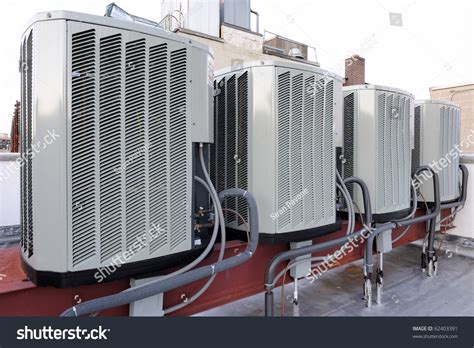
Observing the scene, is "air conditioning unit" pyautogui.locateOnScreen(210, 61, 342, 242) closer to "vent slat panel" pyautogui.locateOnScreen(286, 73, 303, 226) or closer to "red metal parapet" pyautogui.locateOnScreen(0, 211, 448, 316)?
"vent slat panel" pyautogui.locateOnScreen(286, 73, 303, 226)

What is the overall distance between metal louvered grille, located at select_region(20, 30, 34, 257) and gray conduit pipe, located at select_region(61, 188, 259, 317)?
1.09 ft

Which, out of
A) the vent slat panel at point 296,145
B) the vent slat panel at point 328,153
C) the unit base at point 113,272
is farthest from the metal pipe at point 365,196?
the unit base at point 113,272

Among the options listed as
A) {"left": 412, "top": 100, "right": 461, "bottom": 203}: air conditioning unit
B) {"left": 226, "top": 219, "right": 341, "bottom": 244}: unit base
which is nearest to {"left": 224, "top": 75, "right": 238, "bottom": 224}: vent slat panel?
{"left": 226, "top": 219, "right": 341, "bottom": 244}: unit base

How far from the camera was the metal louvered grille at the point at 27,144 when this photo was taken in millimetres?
1286

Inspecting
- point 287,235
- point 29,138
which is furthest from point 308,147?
point 29,138

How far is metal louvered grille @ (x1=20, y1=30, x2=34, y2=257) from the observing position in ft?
4.22

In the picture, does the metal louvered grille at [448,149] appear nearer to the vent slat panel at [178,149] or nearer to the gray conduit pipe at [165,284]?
the gray conduit pipe at [165,284]

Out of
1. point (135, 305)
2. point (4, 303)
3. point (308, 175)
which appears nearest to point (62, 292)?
point (4, 303)

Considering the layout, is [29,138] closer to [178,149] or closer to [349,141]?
[178,149]

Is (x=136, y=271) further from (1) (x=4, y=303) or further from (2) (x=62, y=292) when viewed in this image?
(1) (x=4, y=303)

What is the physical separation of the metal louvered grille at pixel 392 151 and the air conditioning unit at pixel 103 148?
1.83 meters

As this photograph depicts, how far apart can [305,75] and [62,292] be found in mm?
1753

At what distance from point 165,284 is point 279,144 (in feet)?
3.22

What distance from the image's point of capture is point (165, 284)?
4.58 feet
